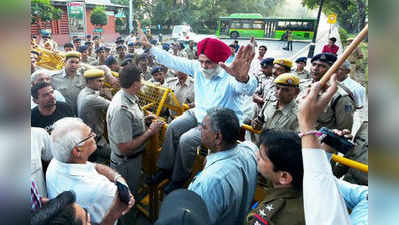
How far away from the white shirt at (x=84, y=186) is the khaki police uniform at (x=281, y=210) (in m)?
0.93

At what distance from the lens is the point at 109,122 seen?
8.81ft

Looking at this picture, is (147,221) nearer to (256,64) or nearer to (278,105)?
(278,105)

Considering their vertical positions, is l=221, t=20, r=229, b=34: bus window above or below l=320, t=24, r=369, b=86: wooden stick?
above

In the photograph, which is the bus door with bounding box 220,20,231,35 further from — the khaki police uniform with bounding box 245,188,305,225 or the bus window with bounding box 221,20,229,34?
the khaki police uniform with bounding box 245,188,305,225

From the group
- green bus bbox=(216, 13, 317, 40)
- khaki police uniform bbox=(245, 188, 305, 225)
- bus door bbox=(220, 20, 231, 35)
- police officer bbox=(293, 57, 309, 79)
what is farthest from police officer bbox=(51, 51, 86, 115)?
bus door bbox=(220, 20, 231, 35)

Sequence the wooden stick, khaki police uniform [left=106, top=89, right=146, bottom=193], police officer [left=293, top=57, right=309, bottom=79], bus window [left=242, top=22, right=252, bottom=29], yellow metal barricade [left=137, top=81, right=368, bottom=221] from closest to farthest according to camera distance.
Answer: the wooden stick < khaki police uniform [left=106, top=89, right=146, bottom=193] < yellow metal barricade [left=137, top=81, right=368, bottom=221] < police officer [left=293, top=57, right=309, bottom=79] < bus window [left=242, top=22, right=252, bottom=29]

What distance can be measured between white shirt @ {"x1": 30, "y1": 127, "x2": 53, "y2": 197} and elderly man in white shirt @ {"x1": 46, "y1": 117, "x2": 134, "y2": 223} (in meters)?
0.08

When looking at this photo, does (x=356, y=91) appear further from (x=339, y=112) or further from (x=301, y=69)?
(x=301, y=69)

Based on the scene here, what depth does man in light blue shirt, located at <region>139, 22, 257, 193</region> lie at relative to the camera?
2627 millimetres

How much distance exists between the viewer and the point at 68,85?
443 cm

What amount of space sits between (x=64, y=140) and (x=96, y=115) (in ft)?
6.08

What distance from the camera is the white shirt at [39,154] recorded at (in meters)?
1.77

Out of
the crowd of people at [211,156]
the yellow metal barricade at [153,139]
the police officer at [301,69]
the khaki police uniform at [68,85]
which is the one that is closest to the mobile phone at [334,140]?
the crowd of people at [211,156]

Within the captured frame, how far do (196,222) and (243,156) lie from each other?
1160mm
